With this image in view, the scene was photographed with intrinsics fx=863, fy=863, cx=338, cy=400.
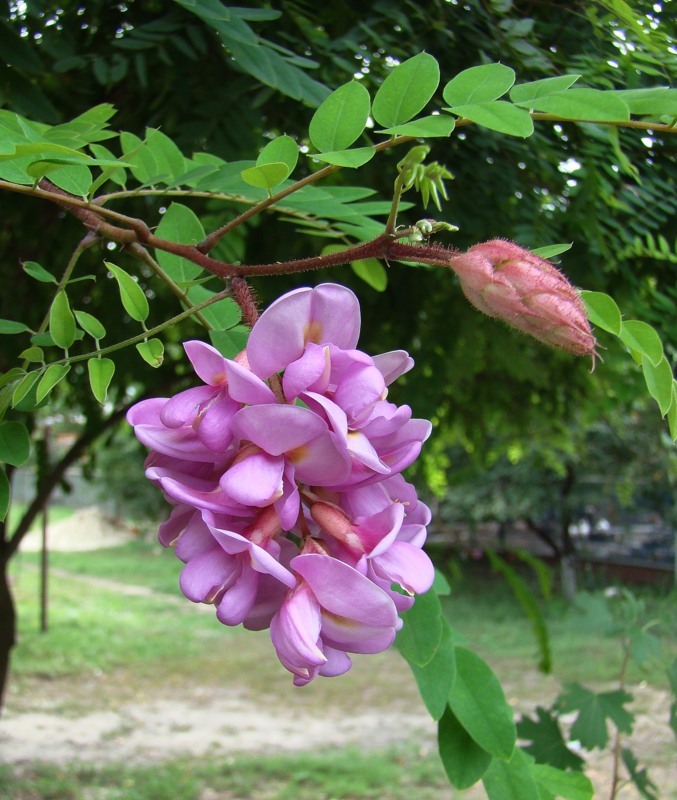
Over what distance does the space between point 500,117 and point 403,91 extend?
84 mm

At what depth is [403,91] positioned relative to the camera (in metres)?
0.66

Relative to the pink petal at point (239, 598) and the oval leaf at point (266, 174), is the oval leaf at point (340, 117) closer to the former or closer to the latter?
the oval leaf at point (266, 174)

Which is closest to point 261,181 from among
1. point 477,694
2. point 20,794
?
point 477,694

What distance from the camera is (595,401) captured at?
3.14m

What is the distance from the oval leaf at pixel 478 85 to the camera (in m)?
Answer: 0.65

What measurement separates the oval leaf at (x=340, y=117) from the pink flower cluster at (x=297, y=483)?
19 cm

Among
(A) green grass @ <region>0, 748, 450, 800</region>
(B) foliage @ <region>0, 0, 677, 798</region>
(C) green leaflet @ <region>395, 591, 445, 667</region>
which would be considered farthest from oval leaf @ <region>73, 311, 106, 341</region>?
(A) green grass @ <region>0, 748, 450, 800</region>

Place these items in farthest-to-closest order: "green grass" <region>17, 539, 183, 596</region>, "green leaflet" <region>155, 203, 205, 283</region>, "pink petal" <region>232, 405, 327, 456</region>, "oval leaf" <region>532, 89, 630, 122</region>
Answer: "green grass" <region>17, 539, 183, 596</region> → "green leaflet" <region>155, 203, 205, 283</region> → "oval leaf" <region>532, 89, 630, 122</region> → "pink petal" <region>232, 405, 327, 456</region>

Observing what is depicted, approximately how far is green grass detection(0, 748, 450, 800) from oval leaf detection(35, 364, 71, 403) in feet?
13.2

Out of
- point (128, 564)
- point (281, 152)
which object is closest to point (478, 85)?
point (281, 152)

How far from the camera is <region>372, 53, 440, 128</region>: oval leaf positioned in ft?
2.16

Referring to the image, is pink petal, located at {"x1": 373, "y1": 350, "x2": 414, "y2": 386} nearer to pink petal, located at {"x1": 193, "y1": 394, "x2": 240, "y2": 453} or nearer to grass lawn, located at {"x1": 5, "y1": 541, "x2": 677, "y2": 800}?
pink petal, located at {"x1": 193, "y1": 394, "x2": 240, "y2": 453}

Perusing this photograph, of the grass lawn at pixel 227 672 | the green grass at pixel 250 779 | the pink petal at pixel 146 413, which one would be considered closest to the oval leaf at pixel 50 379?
the pink petal at pixel 146 413

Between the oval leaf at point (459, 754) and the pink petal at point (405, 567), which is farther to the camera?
the oval leaf at point (459, 754)
